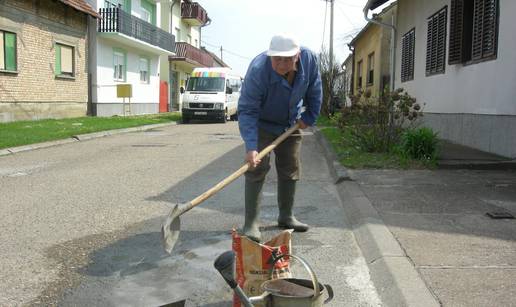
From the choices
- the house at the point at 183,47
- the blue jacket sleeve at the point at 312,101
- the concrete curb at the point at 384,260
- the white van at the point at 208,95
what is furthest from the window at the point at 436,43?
the house at the point at 183,47

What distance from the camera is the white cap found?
3.90m

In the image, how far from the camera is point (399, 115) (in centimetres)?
941

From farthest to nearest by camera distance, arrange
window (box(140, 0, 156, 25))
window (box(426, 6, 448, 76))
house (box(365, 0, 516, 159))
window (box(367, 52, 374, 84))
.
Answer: window (box(140, 0, 156, 25)) < window (box(367, 52, 374, 84)) < window (box(426, 6, 448, 76)) < house (box(365, 0, 516, 159))

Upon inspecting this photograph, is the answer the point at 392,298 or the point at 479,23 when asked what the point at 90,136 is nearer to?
the point at 479,23

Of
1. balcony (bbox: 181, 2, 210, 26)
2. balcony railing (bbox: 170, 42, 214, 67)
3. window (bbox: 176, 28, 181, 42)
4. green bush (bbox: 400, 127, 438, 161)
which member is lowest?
green bush (bbox: 400, 127, 438, 161)

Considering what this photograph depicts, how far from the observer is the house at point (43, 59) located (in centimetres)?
1844

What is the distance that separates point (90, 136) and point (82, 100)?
29.2 ft

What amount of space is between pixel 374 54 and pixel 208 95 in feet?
24.6

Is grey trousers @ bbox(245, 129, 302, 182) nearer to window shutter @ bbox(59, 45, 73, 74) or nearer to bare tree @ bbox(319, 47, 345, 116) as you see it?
bare tree @ bbox(319, 47, 345, 116)

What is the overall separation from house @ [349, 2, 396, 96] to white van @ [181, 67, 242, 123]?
5.88 meters

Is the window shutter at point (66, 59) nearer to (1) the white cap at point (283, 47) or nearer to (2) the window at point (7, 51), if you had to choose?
(2) the window at point (7, 51)

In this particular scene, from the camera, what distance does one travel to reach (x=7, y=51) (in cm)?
1845

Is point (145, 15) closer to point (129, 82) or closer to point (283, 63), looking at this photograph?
point (129, 82)

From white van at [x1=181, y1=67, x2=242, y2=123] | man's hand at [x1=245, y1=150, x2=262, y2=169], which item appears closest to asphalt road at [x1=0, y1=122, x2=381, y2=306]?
man's hand at [x1=245, y1=150, x2=262, y2=169]
